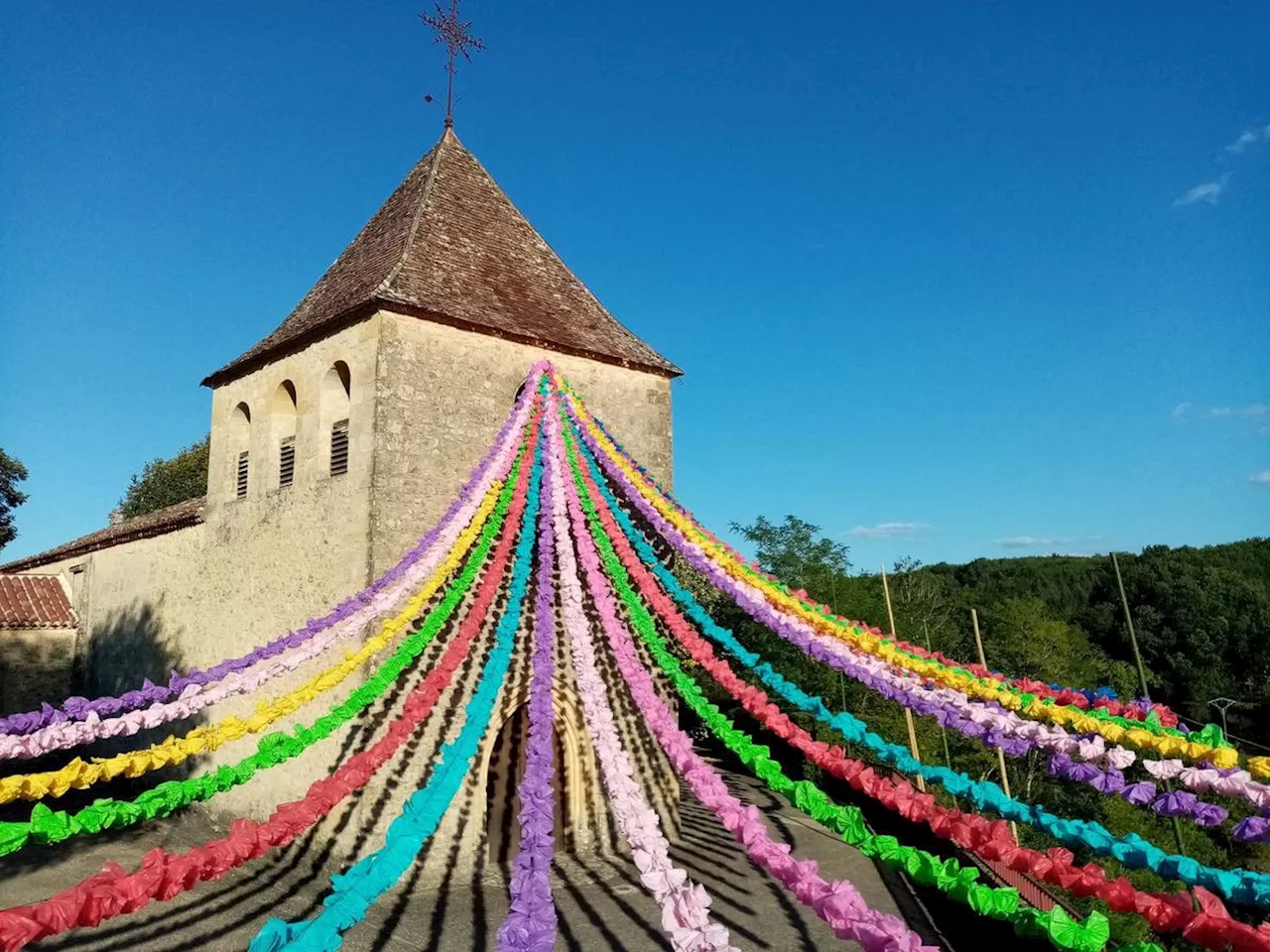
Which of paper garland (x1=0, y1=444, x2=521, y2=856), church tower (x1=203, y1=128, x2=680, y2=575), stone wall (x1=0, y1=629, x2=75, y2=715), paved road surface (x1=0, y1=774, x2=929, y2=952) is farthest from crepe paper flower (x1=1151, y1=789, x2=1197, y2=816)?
stone wall (x1=0, y1=629, x2=75, y2=715)

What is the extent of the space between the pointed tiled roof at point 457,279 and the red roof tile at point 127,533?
213 cm

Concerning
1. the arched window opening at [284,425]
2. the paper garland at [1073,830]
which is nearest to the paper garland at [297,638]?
the paper garland at [1073,830]

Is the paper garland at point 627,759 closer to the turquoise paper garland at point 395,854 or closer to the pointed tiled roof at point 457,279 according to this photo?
the turquoise paper garland at point 395,854

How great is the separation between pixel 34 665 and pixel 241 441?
20.5 feet

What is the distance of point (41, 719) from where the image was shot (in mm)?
4820

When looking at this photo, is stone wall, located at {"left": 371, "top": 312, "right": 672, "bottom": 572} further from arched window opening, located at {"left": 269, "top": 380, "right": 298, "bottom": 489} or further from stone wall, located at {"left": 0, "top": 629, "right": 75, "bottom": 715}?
stone wall, located at {"left": 0, "top": 629, "right": 75, "bottom": 715}

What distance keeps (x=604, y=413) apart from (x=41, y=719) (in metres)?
6.64

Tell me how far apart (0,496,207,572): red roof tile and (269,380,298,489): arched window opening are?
82.4 inches

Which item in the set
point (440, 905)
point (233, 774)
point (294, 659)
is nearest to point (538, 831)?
point (233, 774)

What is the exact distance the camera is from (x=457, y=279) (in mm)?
9922

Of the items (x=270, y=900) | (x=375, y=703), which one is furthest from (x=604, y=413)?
(x=270, y=900)

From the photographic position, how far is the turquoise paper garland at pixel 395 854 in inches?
116

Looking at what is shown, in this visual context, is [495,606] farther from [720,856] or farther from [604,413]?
[720,856]

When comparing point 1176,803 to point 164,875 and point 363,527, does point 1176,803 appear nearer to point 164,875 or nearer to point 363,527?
point 164,875
